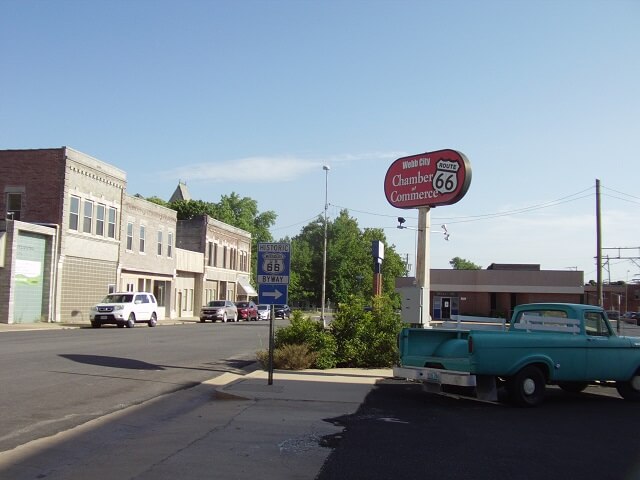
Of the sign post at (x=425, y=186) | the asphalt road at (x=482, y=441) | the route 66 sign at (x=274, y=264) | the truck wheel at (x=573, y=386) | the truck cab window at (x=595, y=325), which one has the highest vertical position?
the sign post at (x=425, y=186)

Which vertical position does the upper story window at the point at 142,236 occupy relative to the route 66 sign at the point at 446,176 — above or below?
above

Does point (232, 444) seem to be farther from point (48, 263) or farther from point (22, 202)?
point (22, 202)

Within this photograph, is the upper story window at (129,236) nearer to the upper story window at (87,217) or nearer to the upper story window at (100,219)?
the upper story window at (100,219)

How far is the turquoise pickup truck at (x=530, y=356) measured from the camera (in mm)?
10398

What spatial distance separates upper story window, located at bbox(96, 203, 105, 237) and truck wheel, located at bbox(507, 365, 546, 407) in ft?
108

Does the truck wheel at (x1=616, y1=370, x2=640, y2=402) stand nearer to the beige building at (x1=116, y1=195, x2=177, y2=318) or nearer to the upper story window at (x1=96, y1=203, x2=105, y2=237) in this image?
the upper story window at (x1=96, y1=203, x2=105, y2=237)

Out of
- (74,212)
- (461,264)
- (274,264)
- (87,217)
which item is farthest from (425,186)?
(461,264)

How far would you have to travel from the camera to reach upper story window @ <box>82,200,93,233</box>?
37.3m

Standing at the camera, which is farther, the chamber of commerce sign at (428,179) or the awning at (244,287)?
the awning at (244,287)

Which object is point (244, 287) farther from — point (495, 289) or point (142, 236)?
point (495, 289)

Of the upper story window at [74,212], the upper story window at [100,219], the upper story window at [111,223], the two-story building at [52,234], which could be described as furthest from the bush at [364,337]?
the upper story window at [111,223]

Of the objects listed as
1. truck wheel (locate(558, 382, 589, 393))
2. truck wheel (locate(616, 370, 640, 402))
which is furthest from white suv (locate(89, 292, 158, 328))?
truck wheel (locate(616, 370, 640, 402))

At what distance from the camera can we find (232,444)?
24.9ft

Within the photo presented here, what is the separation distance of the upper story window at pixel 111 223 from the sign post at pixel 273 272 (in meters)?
30.1
